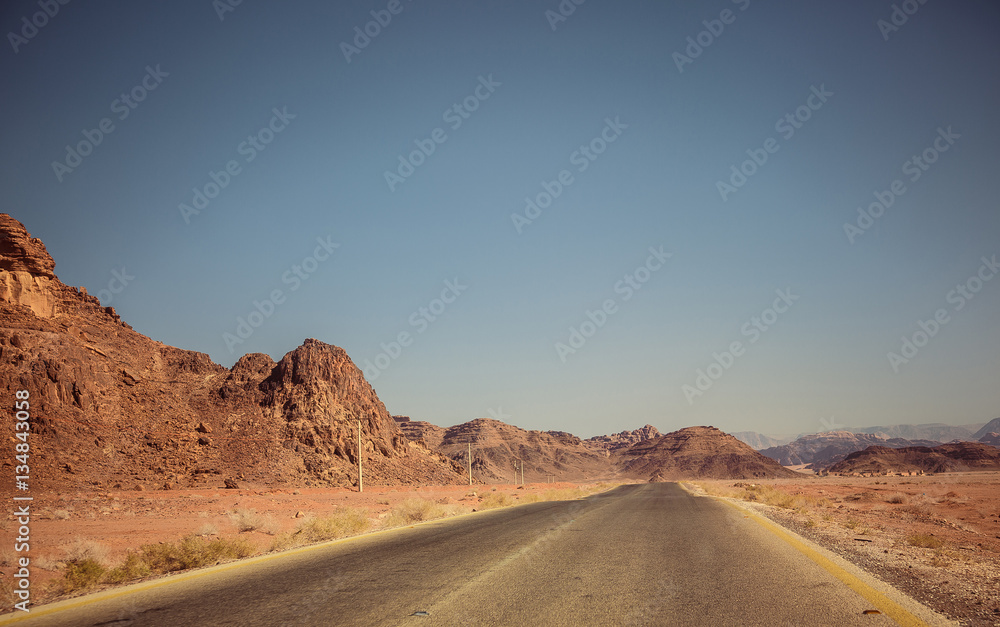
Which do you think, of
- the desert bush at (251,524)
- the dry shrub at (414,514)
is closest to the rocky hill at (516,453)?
the dry shrub at (414,514)

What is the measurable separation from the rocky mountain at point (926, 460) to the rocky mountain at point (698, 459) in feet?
52.6

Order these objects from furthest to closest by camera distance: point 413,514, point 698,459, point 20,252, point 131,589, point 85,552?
point 698,459 < point 20,252 < point 413,514 < point 85,552 < point 131,589

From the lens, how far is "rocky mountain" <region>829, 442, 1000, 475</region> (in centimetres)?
12169

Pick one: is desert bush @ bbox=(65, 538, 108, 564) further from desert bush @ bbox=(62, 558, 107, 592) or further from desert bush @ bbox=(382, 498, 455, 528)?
desert bush @ bbox=(382, 498, 455, 528)

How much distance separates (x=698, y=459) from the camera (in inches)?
6196

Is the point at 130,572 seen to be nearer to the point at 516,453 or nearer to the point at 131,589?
the point at 131,589

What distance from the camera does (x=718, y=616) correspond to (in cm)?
504

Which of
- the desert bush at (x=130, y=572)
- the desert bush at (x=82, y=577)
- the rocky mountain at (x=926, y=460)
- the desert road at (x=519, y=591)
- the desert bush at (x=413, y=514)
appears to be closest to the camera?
the desert road at (x=519, y=591)

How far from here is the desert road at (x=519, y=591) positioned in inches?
201

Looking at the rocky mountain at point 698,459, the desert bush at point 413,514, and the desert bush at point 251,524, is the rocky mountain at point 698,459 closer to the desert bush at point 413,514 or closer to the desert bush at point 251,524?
the desert bush at point 413,514

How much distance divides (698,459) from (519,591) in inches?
6539

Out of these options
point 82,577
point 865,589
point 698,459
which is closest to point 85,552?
point 82,577

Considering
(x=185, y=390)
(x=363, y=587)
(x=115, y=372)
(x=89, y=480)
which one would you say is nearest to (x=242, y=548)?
(x=363, y=587)

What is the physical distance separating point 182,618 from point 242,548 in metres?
5.49
